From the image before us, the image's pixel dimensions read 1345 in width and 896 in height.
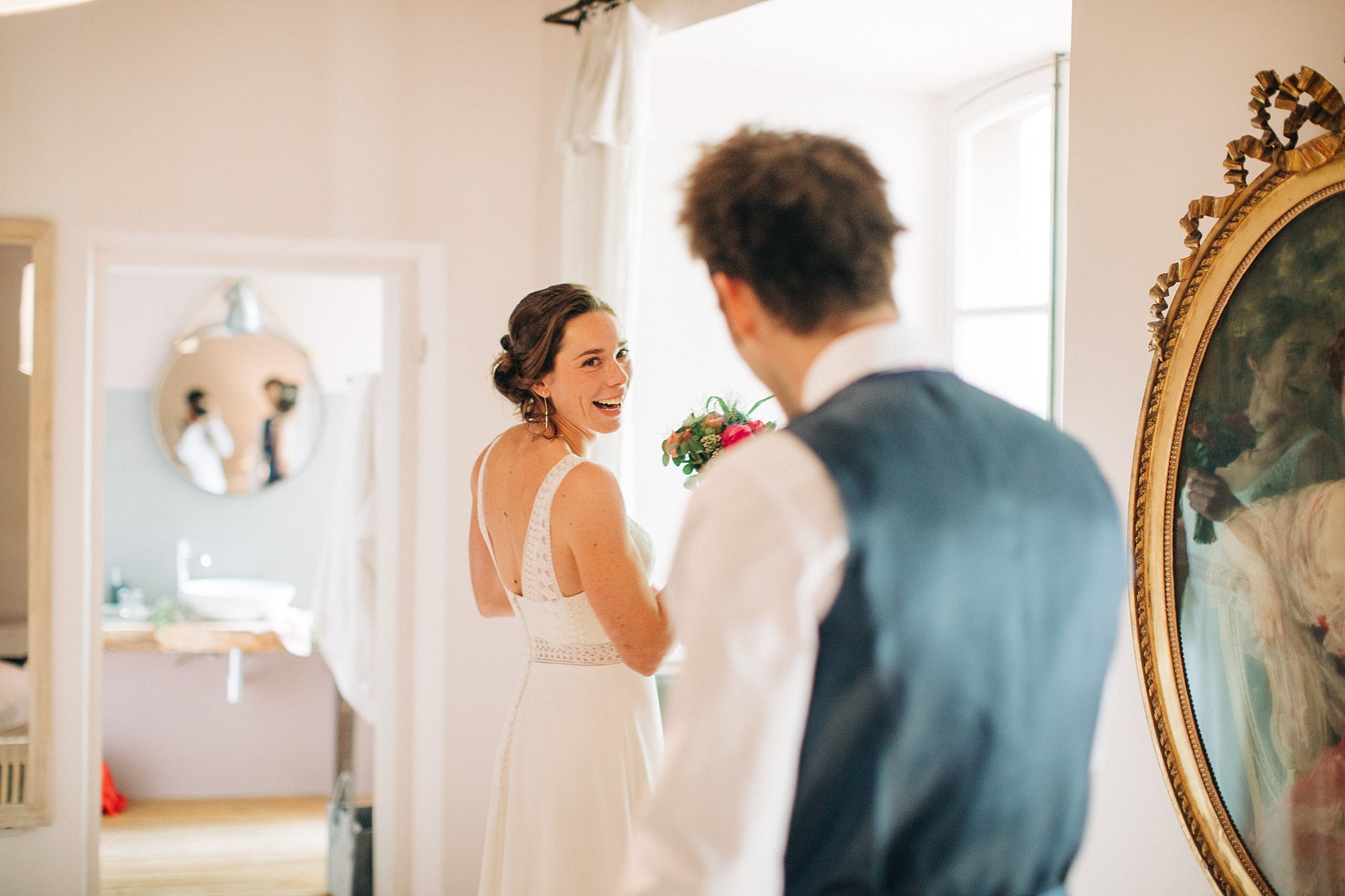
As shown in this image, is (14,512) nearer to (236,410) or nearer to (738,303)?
(236,410)

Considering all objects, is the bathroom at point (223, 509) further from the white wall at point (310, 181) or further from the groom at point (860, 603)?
the groom at point (860, 603)

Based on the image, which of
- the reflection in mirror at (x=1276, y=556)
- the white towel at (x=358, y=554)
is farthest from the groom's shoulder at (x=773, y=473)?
the white towel at (x=358, y=554)

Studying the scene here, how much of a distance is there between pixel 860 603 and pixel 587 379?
1.26 meters

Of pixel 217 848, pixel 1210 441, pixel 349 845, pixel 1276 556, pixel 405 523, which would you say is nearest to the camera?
pixel 1276 556

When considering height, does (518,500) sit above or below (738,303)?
below

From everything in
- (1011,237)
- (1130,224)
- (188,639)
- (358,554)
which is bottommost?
(188,639)

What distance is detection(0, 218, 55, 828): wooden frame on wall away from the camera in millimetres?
3037

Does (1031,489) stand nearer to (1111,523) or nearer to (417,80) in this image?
(1111,523)

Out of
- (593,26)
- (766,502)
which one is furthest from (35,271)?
(766,502)

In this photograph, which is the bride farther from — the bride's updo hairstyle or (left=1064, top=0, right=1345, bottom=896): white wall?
(left=1064, top=0, right=1345, bottom=896): white wall

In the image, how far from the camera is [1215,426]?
1463 mm

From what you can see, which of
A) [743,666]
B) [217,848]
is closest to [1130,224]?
[743,666]

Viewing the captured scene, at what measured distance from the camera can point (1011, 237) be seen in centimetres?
309

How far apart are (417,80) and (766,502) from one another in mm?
2782
